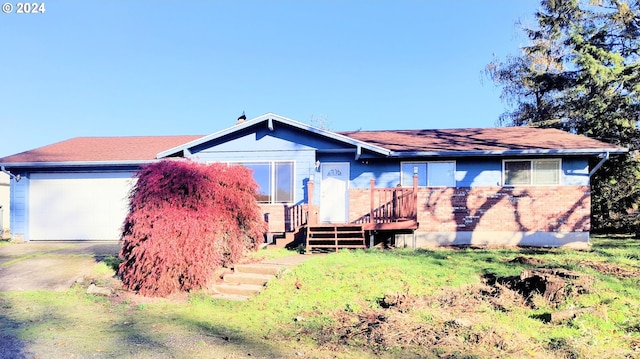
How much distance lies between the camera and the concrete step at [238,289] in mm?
7457

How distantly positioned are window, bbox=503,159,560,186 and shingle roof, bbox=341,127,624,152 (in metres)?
0.49

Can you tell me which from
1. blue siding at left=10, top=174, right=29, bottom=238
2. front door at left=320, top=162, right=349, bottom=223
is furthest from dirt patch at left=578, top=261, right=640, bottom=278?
blue siding at left=10, top=174, right=29, bottom=238

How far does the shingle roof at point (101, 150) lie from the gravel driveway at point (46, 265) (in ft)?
11.1

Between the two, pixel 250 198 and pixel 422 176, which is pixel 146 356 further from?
pixel 422 176

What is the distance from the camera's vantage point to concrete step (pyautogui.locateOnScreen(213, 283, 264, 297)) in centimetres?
746

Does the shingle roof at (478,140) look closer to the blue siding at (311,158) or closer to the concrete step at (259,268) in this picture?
the blue siding at (311,158)

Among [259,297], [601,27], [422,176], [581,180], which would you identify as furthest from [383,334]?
[601,27]

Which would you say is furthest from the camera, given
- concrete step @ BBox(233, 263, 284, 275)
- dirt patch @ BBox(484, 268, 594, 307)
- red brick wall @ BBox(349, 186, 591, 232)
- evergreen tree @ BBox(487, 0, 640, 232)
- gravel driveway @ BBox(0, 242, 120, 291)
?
evergreen tree @ BBox(487, 0, 640, 232)

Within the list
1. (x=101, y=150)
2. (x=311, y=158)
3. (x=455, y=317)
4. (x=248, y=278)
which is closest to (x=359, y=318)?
(x=455, y=317)

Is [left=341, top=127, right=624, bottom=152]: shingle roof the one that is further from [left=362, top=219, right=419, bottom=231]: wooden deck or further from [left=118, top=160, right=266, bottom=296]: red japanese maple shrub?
[left=118, top=160, right=266, bottom=296]: red japanese maple shrub

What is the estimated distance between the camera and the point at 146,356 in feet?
15.0

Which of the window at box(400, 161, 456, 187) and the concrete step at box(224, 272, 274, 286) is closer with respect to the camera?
the concrete step at box(224, 272, 274, 286)

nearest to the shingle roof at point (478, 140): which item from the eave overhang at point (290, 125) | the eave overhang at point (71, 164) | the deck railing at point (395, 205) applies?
the eave overhang at point (290, 125)

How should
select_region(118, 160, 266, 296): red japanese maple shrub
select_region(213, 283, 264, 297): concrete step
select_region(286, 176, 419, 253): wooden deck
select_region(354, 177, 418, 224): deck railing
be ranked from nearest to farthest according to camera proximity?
select_region(118, 160, 266, 296): red japanese maple shrub
select_region(213, 283, 264, 297): concrete step
select_region(286, 176, 419, 253): wooden deck
select_region(354, 177, 418, 224): deck railing
